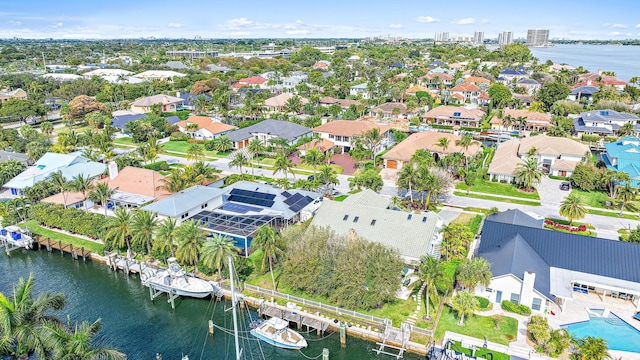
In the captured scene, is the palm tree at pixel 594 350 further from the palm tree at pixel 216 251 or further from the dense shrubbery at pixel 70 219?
the dense shrubbery at pixel 70 219

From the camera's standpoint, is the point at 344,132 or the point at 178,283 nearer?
the point at 178,283

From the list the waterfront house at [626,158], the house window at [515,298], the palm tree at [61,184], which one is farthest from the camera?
the waterfront house at [626,158]

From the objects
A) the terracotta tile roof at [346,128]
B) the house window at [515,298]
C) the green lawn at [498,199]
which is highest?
the terracotta tile roof at [346,128]

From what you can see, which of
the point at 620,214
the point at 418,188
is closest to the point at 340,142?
the point at 418,188

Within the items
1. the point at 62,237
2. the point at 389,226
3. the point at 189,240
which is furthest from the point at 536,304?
the point at 62,237

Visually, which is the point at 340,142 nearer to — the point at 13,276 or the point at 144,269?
the point at 144,269

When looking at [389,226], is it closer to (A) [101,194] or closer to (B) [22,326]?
(B) [22,326]

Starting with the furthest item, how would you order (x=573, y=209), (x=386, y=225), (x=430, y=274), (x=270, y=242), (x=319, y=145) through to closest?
(x=319, y=145)
(x=573, y=209)
(x=386, y=225)
(x=270, y=242)
(x=430, y=274)

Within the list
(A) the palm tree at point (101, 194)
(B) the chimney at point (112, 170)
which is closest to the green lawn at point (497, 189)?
(A) the palm tree at point (101, 194)
